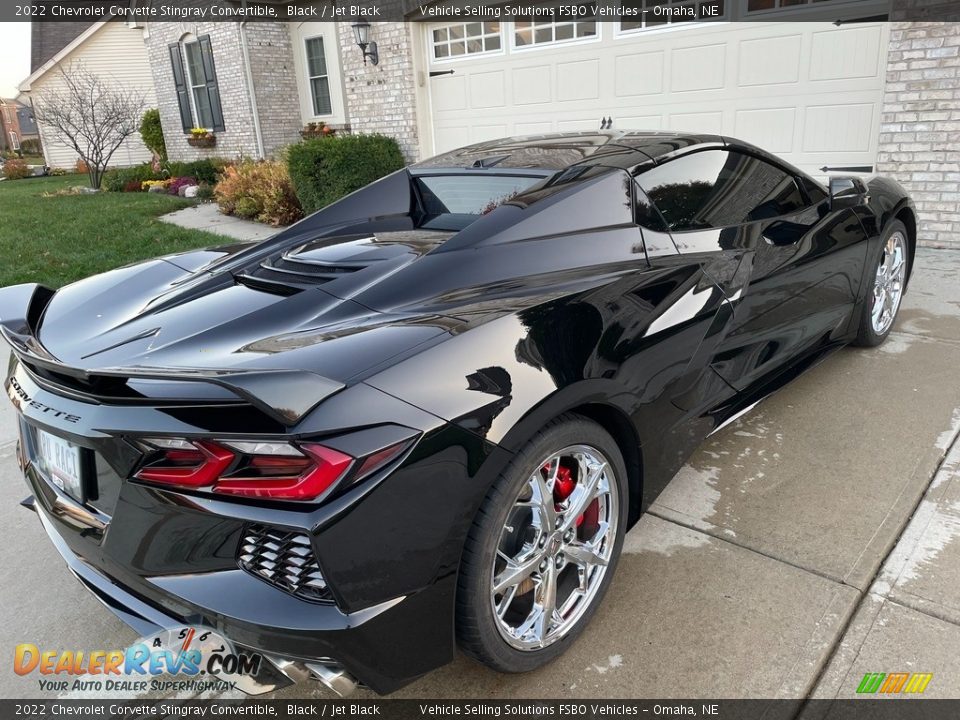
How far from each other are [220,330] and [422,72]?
9.39 m

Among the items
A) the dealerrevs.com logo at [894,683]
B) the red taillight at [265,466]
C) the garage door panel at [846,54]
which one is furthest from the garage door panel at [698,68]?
the red taillight at [265,466]


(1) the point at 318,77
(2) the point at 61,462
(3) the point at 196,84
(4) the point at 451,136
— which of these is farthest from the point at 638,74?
(3) the point at 196,84

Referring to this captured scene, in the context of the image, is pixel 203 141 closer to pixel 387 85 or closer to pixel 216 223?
pixel 216 223

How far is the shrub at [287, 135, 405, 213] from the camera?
933cm

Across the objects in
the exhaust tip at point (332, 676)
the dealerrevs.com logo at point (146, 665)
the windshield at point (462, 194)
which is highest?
the windshield at point (462, 194)

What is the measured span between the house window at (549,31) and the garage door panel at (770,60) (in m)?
1.93

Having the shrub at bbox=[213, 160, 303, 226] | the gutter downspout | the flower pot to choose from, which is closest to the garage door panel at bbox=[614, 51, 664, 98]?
the shrub at bbox=[213, 160, 303, 226]

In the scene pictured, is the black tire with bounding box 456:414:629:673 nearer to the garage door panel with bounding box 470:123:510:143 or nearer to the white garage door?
the white garage door

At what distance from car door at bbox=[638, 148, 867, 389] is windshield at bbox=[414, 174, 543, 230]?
50 cm

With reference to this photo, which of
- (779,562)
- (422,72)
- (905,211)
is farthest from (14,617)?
(422,72)

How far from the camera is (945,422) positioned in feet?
11.2

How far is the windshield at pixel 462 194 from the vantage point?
9.04 ft

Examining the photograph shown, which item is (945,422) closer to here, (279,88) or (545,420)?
(545,420)

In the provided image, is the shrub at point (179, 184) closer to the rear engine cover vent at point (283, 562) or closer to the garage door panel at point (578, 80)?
the garage door panel at point (578, 80)
